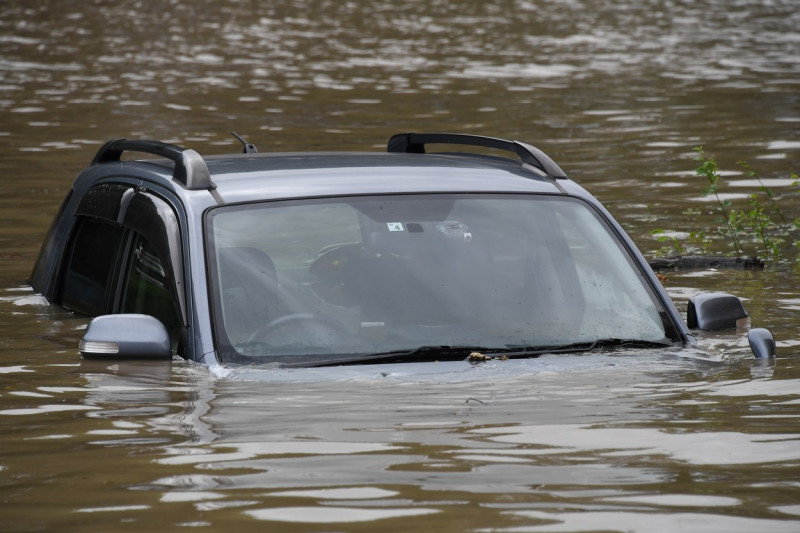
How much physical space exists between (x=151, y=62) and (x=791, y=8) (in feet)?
84.7

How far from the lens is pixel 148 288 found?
6418 millimetres

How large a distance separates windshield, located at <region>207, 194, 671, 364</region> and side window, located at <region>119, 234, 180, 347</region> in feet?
0.88

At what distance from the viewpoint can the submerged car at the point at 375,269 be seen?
5.82m

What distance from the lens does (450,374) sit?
18.6ft

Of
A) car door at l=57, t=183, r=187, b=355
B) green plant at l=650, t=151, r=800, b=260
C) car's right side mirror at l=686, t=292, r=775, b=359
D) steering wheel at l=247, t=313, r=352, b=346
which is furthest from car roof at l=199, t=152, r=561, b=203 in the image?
green plant at l=650, t=151, r=800, b=260

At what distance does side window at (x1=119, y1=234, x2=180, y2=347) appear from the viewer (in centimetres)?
611

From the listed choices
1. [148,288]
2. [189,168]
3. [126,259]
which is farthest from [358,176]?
[126,259]

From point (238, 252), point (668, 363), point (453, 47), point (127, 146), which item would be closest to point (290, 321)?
point (238, 252)

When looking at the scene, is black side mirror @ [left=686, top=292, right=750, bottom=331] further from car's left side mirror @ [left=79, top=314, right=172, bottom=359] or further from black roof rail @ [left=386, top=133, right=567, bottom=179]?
car's left side mirror @ [left=79, top=314, right=172, bottom=359]

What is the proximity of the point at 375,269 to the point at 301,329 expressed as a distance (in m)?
0.40

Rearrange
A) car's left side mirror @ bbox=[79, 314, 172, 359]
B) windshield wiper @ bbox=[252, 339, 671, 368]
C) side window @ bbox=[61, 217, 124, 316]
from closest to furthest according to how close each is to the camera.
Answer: car's left side mirror @ bbox=[79, 314, 172, 359], windshield wiper @ bbox=[252, 339, 671, 368], side window @ bbox=[61, 217, 124, 316]

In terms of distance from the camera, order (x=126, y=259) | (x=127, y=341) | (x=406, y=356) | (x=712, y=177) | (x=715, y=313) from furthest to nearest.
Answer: (x=712, y=177), (x=126, y=259), (x=715, y=313), (x=406, y=356), (x=127, y=341)

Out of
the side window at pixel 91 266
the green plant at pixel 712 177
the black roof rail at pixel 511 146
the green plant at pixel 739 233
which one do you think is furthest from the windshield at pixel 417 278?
the green plant at pixel 712 177

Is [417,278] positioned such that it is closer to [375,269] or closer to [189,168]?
[375,269]
